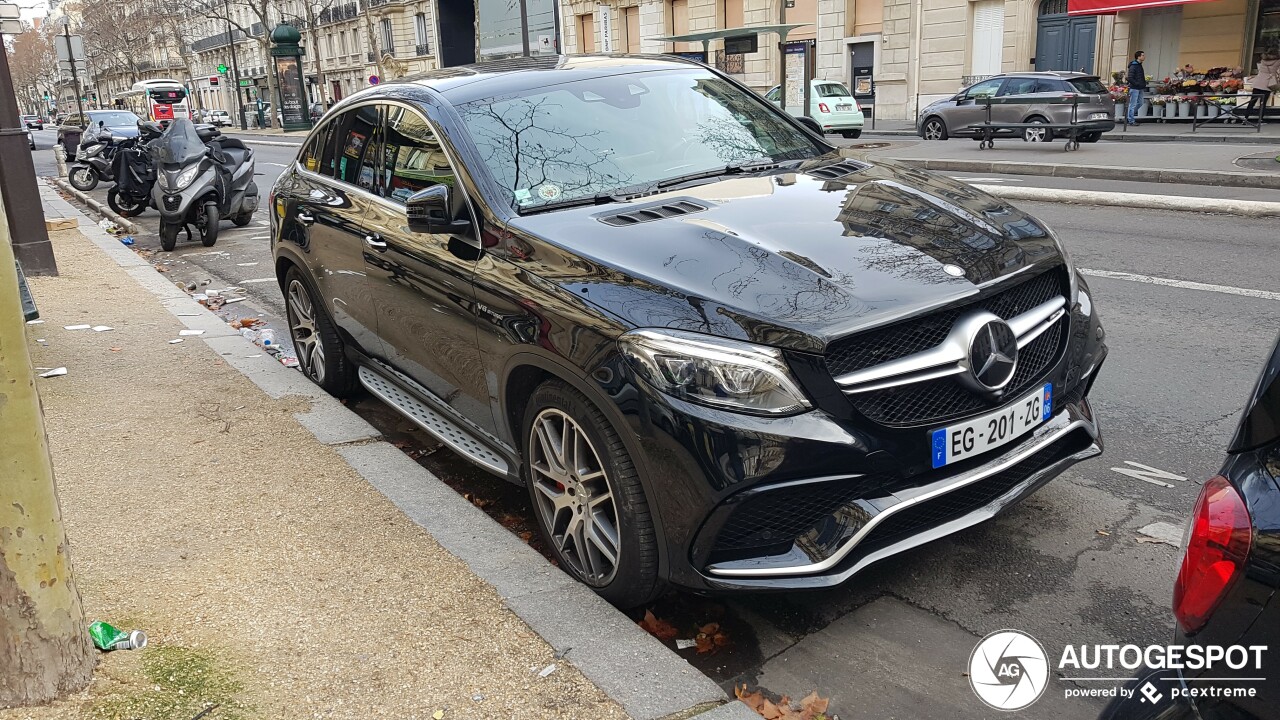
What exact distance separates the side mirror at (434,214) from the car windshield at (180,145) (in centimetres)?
973

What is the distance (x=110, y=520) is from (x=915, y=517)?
308 centimetres

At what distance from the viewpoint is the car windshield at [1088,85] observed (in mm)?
20134

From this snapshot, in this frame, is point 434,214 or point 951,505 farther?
point 434,214

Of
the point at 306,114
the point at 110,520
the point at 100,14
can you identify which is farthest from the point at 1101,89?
the point at 100,14

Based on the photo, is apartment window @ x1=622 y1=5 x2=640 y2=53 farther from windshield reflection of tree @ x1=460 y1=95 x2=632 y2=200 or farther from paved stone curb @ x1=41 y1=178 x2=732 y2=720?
windshield reflection of tree @ x1=460 y1=95 x2=632 y2=200

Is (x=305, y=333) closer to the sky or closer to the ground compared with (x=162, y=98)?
closer to the ground

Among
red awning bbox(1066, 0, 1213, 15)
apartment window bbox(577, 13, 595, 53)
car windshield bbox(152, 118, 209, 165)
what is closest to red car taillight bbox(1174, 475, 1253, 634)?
car windshield bbox(152, 118, 209, 165)

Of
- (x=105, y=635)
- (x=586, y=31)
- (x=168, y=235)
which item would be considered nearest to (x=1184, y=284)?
(x=105, y=635)

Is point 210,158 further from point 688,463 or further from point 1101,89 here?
point 1101,89

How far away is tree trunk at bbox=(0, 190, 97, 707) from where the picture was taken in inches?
97.5

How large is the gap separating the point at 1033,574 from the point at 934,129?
2187 cm

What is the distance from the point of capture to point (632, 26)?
152ft

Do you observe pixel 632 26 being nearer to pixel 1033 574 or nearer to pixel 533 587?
pixel 1033 574
